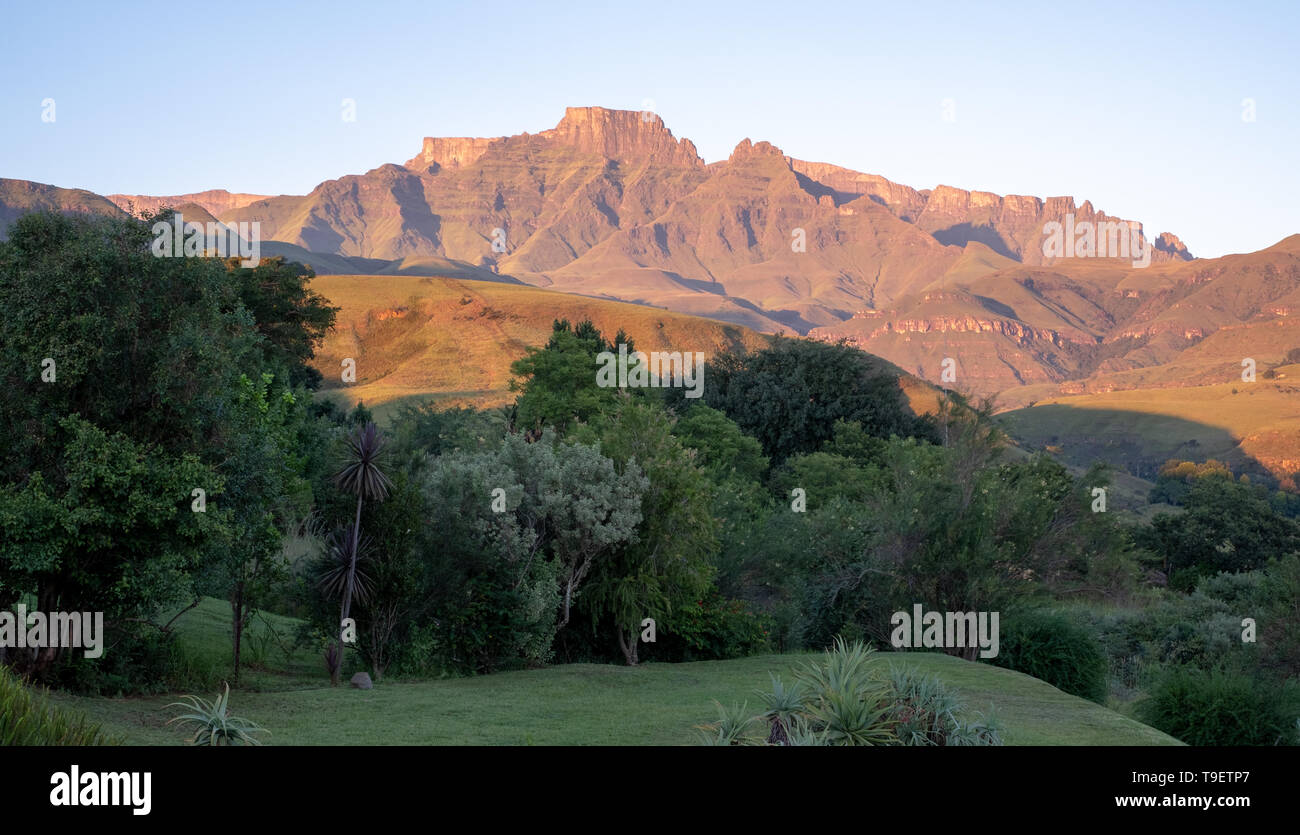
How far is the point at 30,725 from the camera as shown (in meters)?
9.05

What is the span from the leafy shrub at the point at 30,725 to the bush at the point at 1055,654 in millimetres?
21069

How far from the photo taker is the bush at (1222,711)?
62.8 ft

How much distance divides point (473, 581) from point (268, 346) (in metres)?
37.9

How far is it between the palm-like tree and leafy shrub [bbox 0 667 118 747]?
32.1 feet

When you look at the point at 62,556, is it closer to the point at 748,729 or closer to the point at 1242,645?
the point at 748,729

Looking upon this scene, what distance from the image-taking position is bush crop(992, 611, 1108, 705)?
24438mm

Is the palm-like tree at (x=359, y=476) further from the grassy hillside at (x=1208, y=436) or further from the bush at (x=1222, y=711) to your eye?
the grassy hillside at (x=1208, y=436)

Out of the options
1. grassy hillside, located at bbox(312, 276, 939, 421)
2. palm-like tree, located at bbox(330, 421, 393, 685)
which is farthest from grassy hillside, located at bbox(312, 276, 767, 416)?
palm-like tree, located at bbox(330, 421, 393, 685)

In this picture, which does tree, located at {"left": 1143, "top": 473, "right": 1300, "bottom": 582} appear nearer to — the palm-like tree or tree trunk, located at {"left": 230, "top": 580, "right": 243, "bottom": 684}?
the palm-like tree

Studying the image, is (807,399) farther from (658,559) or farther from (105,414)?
(105,414)

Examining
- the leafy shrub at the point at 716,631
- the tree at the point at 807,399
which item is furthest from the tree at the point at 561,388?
the leafy shrub at the point at 716,631

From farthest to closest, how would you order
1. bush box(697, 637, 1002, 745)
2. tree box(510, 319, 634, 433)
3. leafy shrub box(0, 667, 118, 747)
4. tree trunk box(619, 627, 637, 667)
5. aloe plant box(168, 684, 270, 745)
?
tree box(510, 319, 634, 433) < tree trunk box(619, 627, 637, 667) < aloe plant box(168, 684, 270, 745) < bush box(697, 637, 1002, 745) < leafy shrub box(0, 667, 118, 747)

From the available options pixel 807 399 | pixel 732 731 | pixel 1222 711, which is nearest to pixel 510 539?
pixel 732 731
